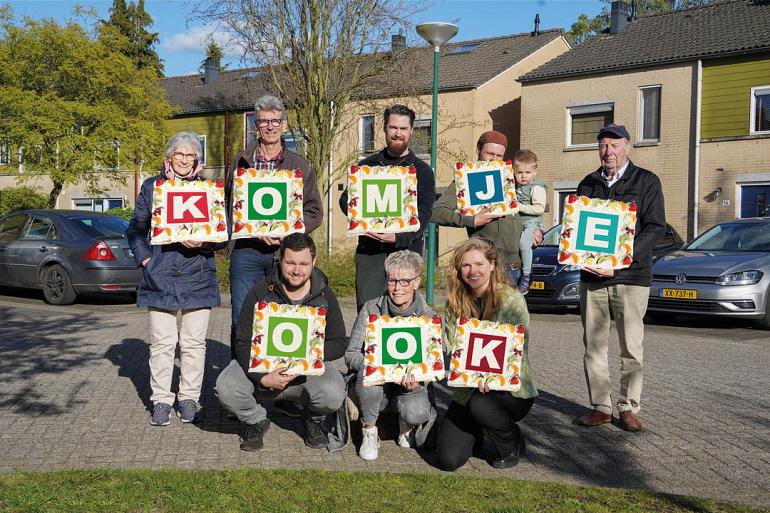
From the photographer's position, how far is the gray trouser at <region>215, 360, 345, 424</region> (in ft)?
18.1

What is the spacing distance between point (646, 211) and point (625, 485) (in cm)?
211

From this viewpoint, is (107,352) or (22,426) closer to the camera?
Result: (22,426)

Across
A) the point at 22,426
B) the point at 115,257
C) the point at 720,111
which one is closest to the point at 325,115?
the point at 115,257

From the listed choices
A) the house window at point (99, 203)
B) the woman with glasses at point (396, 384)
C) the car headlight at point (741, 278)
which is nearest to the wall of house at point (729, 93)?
the car headlight at point (741, 278)

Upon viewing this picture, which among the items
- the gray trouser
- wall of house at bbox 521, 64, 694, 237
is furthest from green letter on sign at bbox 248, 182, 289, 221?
wall of house at bbox 521, 64, 694, 237

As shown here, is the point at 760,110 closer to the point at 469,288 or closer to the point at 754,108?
the point at 754,108

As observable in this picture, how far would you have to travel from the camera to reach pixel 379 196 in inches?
228

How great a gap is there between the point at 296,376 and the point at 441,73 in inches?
1111

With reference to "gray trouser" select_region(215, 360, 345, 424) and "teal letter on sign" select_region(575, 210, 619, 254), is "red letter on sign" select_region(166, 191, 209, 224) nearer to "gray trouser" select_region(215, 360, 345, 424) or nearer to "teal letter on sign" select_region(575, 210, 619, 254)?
"gray trouser" select_region(215, 360, 345, 424)

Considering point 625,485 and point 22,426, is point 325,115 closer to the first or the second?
point 22,426

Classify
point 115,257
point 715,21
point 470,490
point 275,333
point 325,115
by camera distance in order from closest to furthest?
point 470,490, point 275,333, point 115,257, point 325,115, point 715,21

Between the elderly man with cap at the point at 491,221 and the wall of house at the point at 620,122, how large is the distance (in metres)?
20.8

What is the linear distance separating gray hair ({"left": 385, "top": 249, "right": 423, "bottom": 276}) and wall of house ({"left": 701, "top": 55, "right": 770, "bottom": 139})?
72.8ft

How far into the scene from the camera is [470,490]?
15.4 feet
